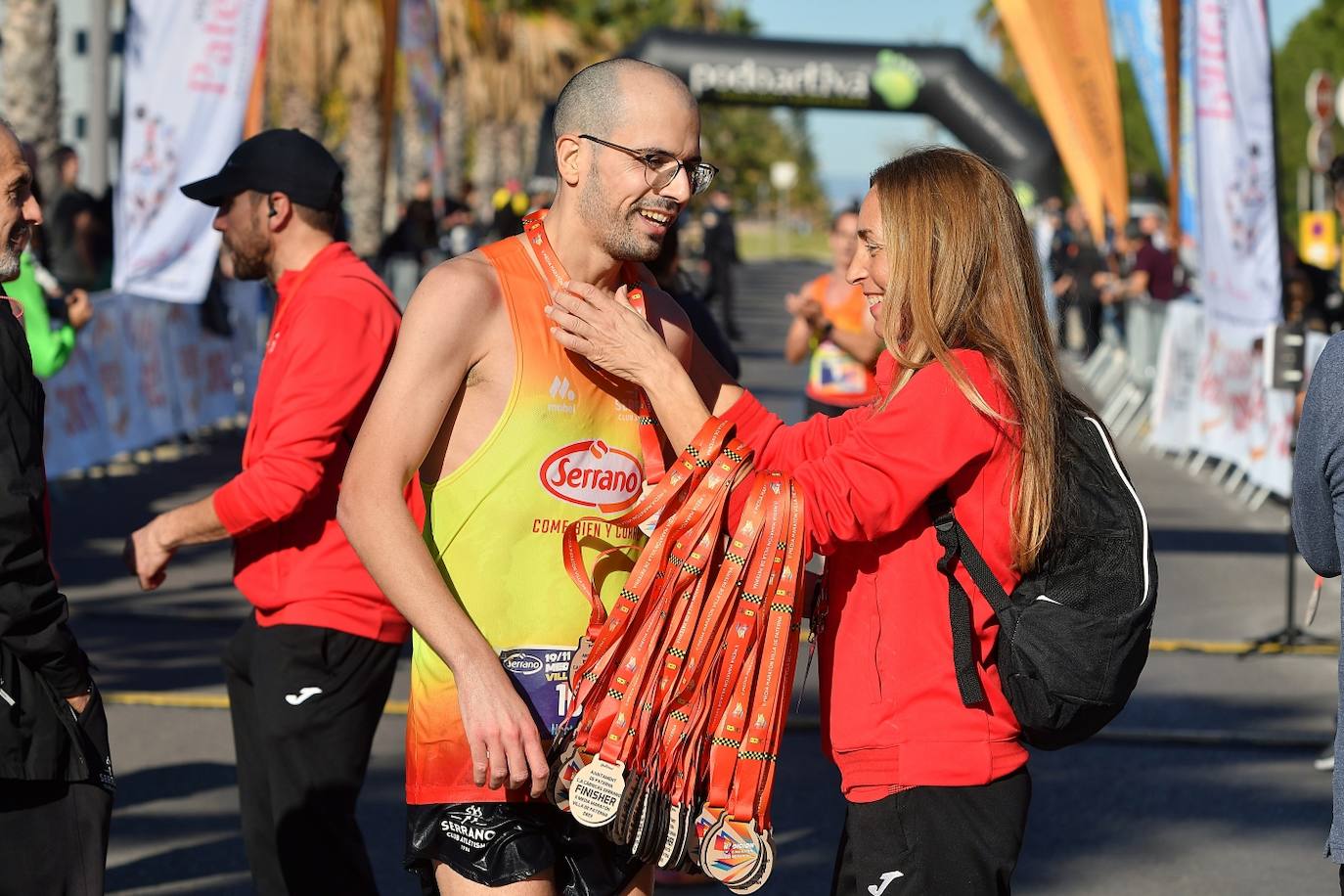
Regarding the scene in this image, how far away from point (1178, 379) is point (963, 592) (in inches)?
527

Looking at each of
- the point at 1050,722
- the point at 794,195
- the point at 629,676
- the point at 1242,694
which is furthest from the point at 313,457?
the point at 794,195

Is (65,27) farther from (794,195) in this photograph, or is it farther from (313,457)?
(794,195)

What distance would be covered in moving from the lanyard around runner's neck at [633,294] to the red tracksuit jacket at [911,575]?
34cm

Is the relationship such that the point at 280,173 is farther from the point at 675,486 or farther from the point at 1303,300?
the point at 1303,300

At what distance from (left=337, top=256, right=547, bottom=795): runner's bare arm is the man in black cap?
1.00m

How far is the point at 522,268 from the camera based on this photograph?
10.5 ft

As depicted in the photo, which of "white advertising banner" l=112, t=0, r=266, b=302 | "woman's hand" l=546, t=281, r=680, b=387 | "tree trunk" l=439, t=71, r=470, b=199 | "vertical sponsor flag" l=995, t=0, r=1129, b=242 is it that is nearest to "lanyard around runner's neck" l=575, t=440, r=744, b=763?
"woman's hand" l=546, t=281, r=680, b=387

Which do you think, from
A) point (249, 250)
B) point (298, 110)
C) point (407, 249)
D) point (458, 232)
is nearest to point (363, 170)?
point (298, 110)

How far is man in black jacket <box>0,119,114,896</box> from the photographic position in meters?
3.00

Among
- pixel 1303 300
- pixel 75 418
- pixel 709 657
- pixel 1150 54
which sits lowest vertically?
pixel 75 418

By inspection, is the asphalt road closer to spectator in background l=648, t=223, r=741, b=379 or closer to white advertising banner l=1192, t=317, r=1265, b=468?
spectator in background l=648, t=223, r=741, b=379

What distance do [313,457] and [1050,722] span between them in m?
1.86

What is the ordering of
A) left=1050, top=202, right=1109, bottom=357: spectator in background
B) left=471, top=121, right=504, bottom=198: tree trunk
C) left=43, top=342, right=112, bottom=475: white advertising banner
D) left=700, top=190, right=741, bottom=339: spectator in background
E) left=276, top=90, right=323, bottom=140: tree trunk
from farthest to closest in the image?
left=471, top=121, right=504, bottom=198: tree trunk
left=276, top=90, right=323, bottom=140: tree trunk
left=700, top=190, right=741, bottom=339: spectator in background
left=1050, top=202, right=1109, bottom=357: spectator in background
left=43, top=342, right=112, bottom=475: white advertising banner

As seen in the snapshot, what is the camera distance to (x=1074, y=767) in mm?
6758
